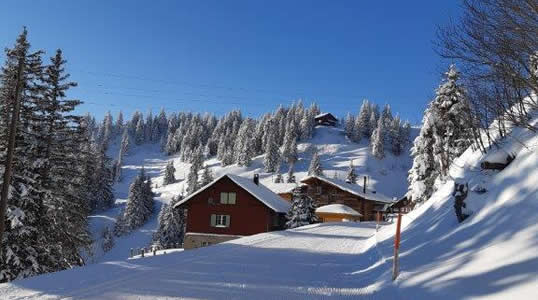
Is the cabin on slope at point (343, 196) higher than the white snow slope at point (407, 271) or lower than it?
higher

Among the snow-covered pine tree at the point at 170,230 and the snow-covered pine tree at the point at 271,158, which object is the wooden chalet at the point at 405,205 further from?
the snow-covered pine tree at the point at 271,158

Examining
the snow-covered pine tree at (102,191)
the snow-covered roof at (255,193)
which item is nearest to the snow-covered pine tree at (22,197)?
the snow-covered roof at (255,193)

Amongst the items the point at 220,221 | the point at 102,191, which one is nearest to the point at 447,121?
the point at 220,221

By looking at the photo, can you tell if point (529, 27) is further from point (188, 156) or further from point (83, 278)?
point (188, 156)

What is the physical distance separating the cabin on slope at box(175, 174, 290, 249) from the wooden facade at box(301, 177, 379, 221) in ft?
81.5

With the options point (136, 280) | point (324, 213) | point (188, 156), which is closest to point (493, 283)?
point (136, 280)

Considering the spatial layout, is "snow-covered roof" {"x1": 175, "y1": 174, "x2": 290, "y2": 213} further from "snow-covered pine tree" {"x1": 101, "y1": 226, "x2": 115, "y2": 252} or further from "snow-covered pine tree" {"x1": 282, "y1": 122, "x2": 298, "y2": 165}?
"snow-covered pine tree" {"x1": 282, "y1": 122, "x2": 298, "y2": 165}

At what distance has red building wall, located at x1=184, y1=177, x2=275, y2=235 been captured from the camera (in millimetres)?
43188

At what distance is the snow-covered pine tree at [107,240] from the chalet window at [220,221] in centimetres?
3479

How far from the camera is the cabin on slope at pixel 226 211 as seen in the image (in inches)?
1700

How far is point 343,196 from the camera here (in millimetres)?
68375

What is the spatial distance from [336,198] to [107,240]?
3789cm

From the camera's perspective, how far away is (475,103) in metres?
12.6

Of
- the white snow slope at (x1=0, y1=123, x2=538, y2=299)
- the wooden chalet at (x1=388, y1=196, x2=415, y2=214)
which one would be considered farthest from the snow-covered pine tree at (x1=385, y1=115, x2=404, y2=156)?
the white snow slope at (x1=0, y1=123, x2=538, y2=299)
